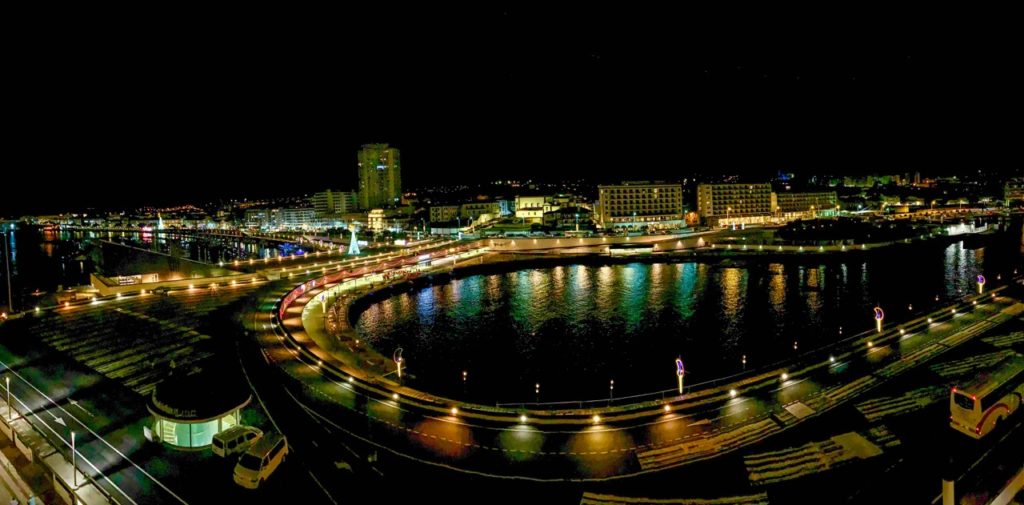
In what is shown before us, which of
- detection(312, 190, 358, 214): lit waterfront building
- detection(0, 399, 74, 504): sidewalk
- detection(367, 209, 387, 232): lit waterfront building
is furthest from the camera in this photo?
detection(312, 190, 358, 214): lit waterfront building

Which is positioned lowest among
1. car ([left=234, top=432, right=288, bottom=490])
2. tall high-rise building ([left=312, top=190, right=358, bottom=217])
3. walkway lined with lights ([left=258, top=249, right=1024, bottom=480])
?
walkway lined with lights ([left=258, top=249, right=1024, bottom=480])

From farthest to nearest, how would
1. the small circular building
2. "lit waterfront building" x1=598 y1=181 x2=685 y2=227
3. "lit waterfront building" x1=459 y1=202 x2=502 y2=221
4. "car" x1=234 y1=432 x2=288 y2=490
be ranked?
"lit waterfront building" x1=459 y1=202 x2=502 y2=221
"lit waterfront building" x1=598 y1=181 x2=685 y2=227
the small circular building
"car" x1=234 y1=432 x2=288 y2=490

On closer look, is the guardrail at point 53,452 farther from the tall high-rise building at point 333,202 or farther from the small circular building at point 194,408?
the tall high-rise building at point 333,202

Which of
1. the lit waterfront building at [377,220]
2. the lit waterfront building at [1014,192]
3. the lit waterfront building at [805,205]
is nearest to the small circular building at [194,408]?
the lit waterfront building at [377,220]

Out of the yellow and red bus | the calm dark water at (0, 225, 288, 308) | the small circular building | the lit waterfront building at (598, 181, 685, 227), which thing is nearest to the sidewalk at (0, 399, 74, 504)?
the small circular building

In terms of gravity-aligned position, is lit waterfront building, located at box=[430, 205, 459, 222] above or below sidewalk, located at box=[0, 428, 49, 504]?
above

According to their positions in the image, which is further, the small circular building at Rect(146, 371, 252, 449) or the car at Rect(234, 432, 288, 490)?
the small circular building at Rect(146, 371, 252, 449)

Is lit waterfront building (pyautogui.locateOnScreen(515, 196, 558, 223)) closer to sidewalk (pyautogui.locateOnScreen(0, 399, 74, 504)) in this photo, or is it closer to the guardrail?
the guardrail

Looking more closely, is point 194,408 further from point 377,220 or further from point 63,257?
point 377,220

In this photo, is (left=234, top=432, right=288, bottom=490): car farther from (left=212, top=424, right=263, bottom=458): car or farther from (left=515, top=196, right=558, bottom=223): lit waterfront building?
(left=515, top=196, right=558, bottom=223): lit waterfront building
